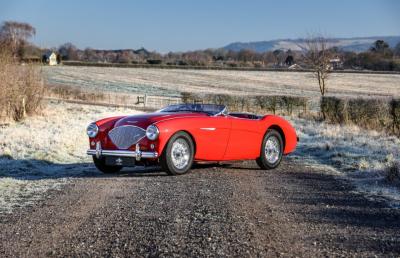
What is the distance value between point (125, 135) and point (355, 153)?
18.9ft

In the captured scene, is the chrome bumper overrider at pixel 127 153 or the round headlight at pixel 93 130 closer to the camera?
the chrome bumper overrider at pixel 127 153

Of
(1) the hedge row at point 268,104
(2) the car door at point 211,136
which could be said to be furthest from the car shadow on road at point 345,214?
(1) the hedge row at point 268,104

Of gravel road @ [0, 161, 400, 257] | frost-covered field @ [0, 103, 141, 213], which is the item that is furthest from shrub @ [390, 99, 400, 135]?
gravel road @ [0, 161, 400, 257]

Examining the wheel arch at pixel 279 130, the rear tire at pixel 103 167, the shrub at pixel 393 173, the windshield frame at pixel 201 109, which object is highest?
the windshield frame at pixel 201 109

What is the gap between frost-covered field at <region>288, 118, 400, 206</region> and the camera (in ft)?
31.5

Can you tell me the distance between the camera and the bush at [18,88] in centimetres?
2011

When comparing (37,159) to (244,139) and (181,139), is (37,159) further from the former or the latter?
(244,139)

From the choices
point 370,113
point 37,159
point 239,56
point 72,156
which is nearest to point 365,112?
point 370,113

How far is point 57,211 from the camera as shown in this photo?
7.02 meters

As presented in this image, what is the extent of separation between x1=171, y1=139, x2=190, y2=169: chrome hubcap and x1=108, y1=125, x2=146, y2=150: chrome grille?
0.53 m

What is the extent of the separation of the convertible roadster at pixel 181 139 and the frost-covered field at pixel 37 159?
0.81m

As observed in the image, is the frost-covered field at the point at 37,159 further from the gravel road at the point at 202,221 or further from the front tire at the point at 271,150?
the front tire at the point at 271,150

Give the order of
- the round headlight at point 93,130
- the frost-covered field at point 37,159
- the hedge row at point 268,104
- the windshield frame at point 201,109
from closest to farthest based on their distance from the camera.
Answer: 1. the frost-covered field at point 37,159
2. the round headlight at point 93,130
3. the windshield frame at point 201,109
4. the hedge row at point 268,104

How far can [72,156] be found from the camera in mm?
13086
